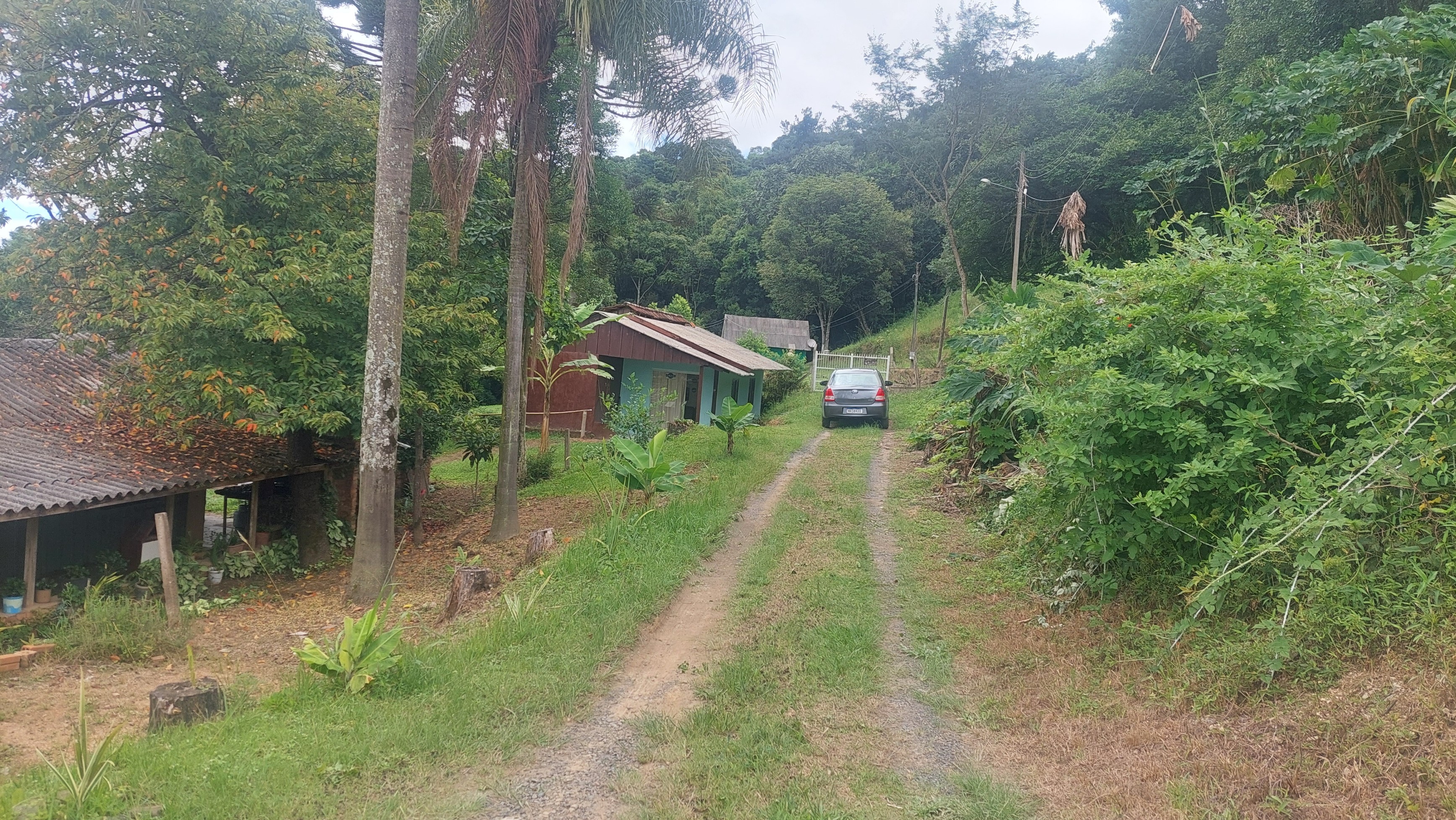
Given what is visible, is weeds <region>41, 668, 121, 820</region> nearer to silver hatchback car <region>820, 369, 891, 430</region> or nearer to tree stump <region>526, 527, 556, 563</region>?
tree stump <region>526, 527, 556, 563</region>

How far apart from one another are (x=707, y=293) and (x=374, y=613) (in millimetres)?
49612

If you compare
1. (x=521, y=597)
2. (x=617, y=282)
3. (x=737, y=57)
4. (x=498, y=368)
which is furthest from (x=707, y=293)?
(x=521, y=597)

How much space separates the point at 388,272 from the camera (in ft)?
28.3

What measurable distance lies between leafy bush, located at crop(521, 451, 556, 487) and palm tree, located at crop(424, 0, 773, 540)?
4.85 meters

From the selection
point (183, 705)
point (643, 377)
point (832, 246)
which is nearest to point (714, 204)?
point (643, 377)

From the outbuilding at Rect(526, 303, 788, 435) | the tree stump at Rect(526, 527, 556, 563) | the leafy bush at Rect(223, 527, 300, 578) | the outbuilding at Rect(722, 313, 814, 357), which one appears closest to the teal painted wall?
the outbuilding at Rect(526, 303, 788, 435)

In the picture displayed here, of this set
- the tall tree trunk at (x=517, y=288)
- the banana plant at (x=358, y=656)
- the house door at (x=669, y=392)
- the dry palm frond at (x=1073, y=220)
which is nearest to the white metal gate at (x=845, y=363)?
the house door at (x=669, y=392)

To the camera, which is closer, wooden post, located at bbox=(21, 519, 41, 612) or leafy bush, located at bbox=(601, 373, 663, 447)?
wooden post, located at bbox=(21, 519, 41, 612)

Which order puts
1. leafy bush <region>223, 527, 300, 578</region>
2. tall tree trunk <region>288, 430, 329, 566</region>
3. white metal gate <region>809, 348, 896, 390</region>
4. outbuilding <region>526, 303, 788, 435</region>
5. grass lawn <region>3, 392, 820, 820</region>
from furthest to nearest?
white metal gate <region>809, 348, 896, 390</region> < outbuilding <region>526, 303, 788, 435</region> < tall tree trunk <region>288, 430, 329, 566</region> < leafy bush <region>223, 527, 300, 578</region> < grass lawn <region>3, 392, 820, 820</region>

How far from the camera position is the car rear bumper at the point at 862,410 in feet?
65.1

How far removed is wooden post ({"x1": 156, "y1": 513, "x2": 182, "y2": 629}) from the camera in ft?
26.9

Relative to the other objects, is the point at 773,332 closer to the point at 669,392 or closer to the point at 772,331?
the point at 772,331

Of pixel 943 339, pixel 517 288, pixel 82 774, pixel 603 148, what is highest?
pixel 603 148

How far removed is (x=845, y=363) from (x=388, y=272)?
25.7 meters
